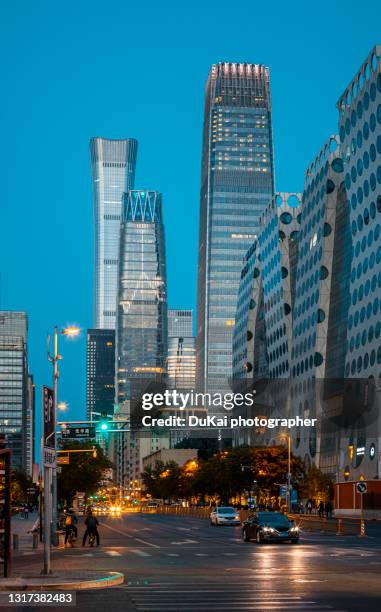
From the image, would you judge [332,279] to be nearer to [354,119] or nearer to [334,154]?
[334,154]

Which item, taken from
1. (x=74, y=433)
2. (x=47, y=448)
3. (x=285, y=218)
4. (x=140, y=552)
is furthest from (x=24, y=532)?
(x=285, y=218)

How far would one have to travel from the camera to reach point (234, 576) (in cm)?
3062

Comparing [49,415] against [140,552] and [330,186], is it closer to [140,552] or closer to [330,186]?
[140,552]

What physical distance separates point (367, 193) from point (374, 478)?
3636 cm

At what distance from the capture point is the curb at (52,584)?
2558cm

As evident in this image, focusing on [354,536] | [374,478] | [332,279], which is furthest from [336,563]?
[332,279]

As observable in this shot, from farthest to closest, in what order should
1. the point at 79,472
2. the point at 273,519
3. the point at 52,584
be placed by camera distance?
the point at 79,472 < the point at 273,519 < the point at 52,584

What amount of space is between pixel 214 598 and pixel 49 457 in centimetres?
797

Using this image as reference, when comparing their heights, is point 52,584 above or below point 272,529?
above

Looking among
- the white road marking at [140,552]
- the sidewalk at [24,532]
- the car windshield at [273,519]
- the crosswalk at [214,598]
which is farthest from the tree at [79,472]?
the crosswalk at [214,598]

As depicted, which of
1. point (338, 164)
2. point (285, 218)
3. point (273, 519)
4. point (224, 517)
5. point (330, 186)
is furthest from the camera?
point (285, 218)

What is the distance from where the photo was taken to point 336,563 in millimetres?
36562

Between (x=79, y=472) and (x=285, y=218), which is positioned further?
(x=285, y=218)

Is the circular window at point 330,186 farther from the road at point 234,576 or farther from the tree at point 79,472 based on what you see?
the road at point 234,576
